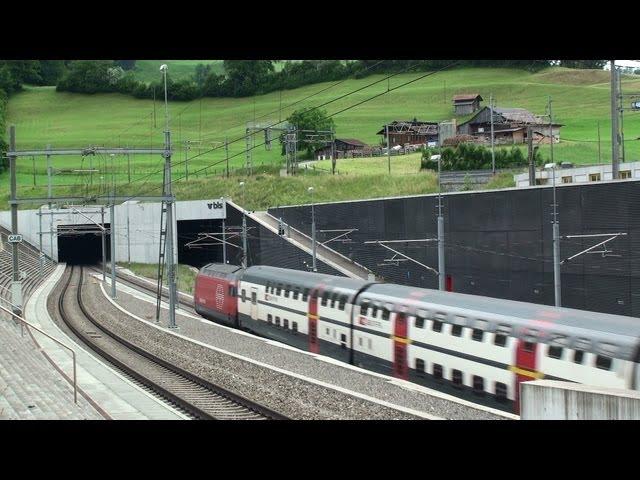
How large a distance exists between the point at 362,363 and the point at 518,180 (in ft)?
92.3

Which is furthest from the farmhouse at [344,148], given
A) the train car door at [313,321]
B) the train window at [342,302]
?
the train window at [342,302]

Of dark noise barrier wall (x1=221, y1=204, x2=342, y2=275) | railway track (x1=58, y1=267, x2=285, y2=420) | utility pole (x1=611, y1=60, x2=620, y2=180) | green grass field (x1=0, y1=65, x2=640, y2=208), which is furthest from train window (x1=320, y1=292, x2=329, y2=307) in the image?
green grass field (x1=0, y1=65, x2=640, y2=208)

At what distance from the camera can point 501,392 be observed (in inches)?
686

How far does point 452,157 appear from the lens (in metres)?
70.6

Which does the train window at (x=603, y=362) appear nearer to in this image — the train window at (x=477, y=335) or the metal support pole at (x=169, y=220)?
the train window at (x=477, y=335)

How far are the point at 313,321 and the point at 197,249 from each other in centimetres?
4860

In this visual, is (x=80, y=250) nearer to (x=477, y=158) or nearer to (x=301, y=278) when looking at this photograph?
(x=477, y=158)

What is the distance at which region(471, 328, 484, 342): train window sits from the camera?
18297 mm

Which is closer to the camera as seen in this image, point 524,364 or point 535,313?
point 524,364

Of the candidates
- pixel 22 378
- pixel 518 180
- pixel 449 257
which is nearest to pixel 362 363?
pixel 22 378

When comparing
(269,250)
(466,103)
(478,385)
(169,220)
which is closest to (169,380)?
(478,385)

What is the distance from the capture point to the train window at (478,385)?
18125 mm
